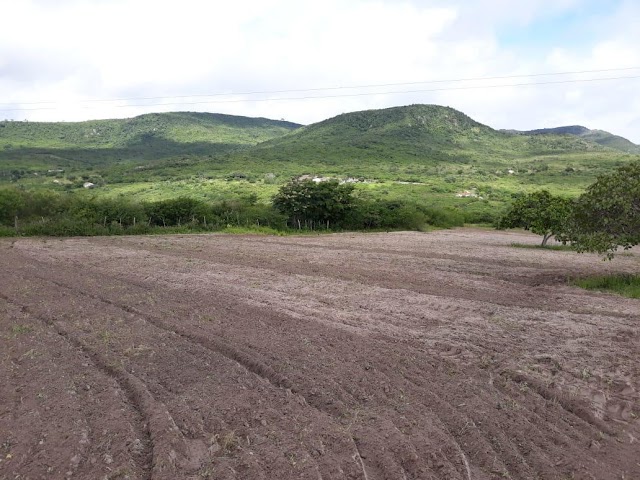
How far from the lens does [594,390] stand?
7.47m

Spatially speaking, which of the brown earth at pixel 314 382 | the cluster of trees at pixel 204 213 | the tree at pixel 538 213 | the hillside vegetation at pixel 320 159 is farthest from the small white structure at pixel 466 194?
the brown earth at pixel 314 382

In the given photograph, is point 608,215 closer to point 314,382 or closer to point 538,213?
point 314,382

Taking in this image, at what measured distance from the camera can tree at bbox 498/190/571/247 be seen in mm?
32303

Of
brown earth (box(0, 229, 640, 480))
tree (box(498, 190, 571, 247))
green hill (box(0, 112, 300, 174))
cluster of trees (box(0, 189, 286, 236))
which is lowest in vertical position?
cluster of trees (box(0, 189, 286, 236))

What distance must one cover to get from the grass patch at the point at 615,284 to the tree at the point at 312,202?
31205mm

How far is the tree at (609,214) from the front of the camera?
1557 cm

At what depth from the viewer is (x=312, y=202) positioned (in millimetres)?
46938

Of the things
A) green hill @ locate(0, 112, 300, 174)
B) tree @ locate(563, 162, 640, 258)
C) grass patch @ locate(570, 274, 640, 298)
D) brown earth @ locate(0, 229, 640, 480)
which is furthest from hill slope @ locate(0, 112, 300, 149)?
grass patch @ locate(570, 274, 640, 298)

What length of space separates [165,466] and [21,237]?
33.3m

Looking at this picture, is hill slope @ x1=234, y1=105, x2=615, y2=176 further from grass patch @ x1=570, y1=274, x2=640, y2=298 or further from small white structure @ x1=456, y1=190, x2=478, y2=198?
grass patch @ x1=570, y1=274, x2=640, y2=298

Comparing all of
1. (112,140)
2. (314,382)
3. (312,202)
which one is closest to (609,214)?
(314,382)

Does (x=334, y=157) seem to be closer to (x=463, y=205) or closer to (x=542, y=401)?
(x=463, y=205)

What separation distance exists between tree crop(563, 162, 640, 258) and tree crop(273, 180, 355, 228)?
31132 mm

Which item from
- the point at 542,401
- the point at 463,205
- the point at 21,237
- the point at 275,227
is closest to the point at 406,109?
the point at 463,205
